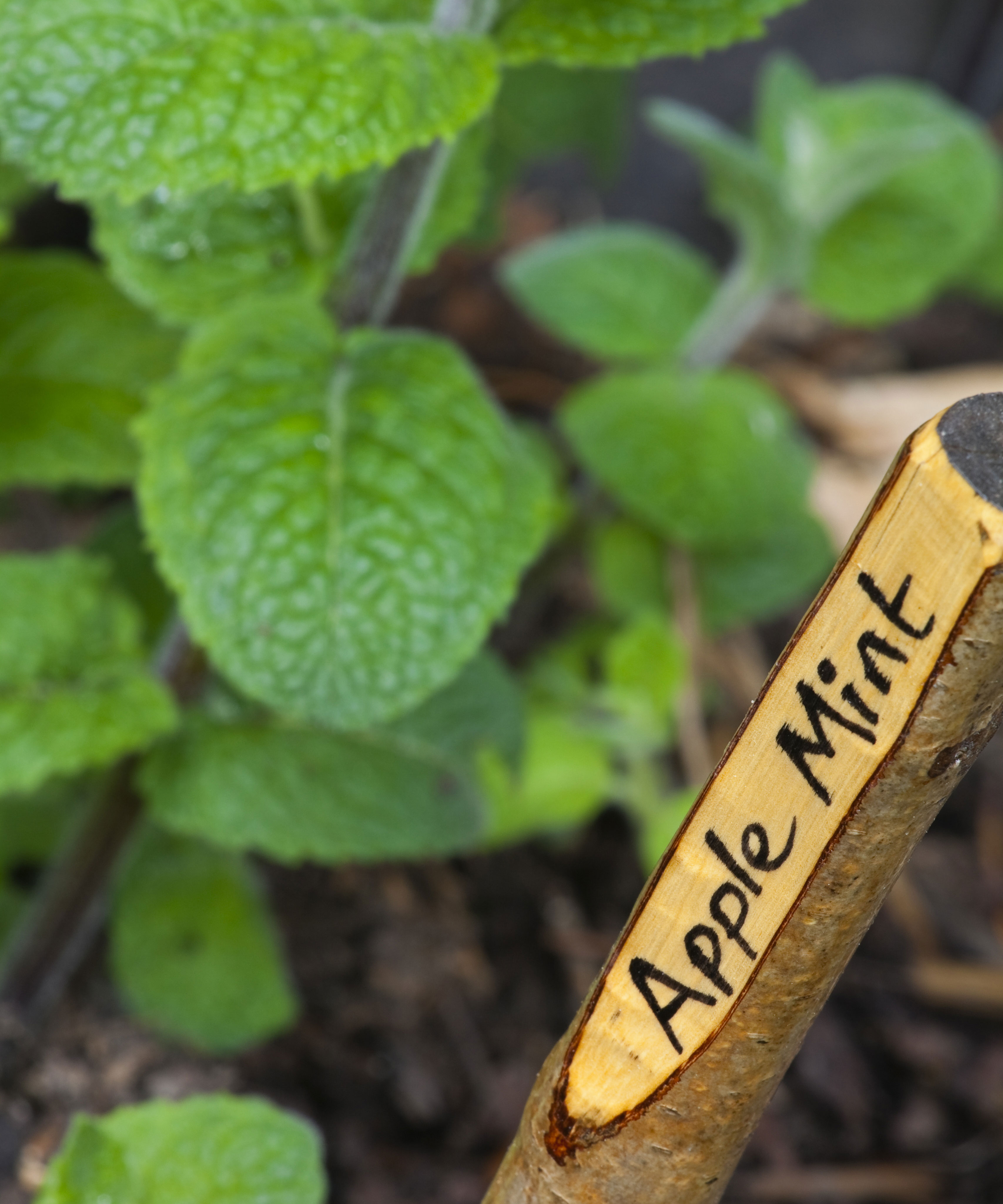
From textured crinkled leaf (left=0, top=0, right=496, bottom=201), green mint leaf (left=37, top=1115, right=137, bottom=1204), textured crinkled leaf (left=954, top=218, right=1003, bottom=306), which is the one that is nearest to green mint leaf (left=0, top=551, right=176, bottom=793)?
green mint leaf (left=37, top=1115, right=137, bottom=1204)

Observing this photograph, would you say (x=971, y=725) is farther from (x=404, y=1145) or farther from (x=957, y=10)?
(x=957, y=10)

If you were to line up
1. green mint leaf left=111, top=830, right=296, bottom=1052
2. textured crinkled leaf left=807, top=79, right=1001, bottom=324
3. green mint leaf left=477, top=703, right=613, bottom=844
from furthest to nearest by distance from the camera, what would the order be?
textured crinkled leaf left=807, top=79, right=1001, bottom=324 < green mint leaf left=477, top=703, right=613, bottom=844 < green mint leaf left=111, top=830, right=296, bottom=1052

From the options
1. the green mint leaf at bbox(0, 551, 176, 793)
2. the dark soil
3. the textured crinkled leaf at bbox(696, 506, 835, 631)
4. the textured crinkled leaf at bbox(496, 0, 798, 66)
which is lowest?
the dark soil

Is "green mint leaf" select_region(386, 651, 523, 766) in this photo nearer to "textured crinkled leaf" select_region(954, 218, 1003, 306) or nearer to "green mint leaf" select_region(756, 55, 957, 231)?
"green mint leaf" select_region(756, 55, 957, 231)

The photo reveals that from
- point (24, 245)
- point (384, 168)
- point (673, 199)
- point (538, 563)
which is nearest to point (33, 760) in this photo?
point (384, 168)

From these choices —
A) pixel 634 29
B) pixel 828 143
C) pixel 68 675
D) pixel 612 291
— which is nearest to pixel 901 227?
pixel 828 143

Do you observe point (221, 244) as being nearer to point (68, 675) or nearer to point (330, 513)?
point (330, 513)
